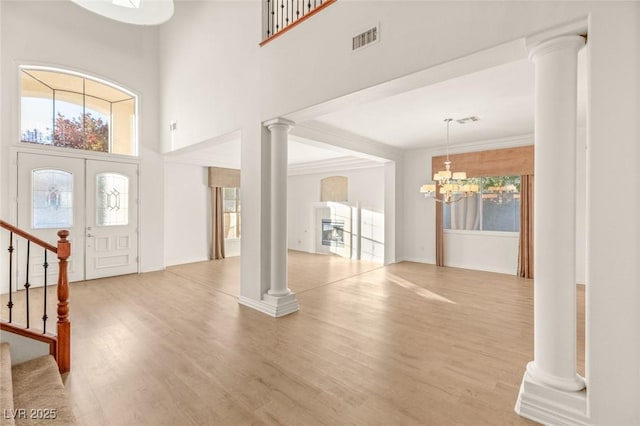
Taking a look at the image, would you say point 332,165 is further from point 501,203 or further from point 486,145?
point 501,203

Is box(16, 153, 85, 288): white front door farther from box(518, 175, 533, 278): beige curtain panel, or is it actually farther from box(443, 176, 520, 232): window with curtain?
box(518, 175, 533, 278): beige curtain panel

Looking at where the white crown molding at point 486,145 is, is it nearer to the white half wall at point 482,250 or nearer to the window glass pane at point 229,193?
the white half wall at point 482,250

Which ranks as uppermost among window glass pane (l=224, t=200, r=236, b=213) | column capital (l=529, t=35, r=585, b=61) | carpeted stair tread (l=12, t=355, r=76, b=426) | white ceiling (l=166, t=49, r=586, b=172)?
white ceiling (l=166, t=49, r=586, b=172)

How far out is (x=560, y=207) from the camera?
6.50ft

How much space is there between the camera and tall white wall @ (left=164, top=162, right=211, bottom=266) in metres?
7.59

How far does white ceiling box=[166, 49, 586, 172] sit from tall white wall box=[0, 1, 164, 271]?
1.02m

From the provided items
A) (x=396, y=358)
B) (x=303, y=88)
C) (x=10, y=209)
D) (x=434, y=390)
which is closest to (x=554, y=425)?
(x=434, y=390)

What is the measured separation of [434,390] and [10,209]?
6856 millimetres

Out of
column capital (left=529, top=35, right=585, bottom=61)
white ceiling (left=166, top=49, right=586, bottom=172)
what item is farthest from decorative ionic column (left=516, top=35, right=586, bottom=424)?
white ceiling (left=166, top=49, right=586, bottom=172)

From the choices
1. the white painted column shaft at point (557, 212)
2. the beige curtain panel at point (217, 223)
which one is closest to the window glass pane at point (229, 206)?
the beige curtain panel at point (217, 223)

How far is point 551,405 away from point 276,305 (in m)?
2.91

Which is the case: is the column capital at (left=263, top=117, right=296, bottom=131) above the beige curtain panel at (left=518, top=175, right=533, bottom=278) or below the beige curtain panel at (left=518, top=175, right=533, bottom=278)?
above

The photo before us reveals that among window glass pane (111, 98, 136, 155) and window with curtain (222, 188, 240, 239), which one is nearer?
window glass pane (111, 98, 136, 155)

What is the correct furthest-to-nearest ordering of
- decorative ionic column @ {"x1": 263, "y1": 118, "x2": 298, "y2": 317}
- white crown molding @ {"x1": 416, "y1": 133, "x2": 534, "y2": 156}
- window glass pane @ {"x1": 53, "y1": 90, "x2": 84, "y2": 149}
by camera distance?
white crown molding @ {"x1": 416, "y1": 133, "x2": 534, "y2": 156} → window glass pane @ {"x1": 53, "y1": 90, "x2": 84, "y2": 149} → decorative ionic column @ {"x1": 263, "y1": 118, "x2": 298, "y2": 317}
